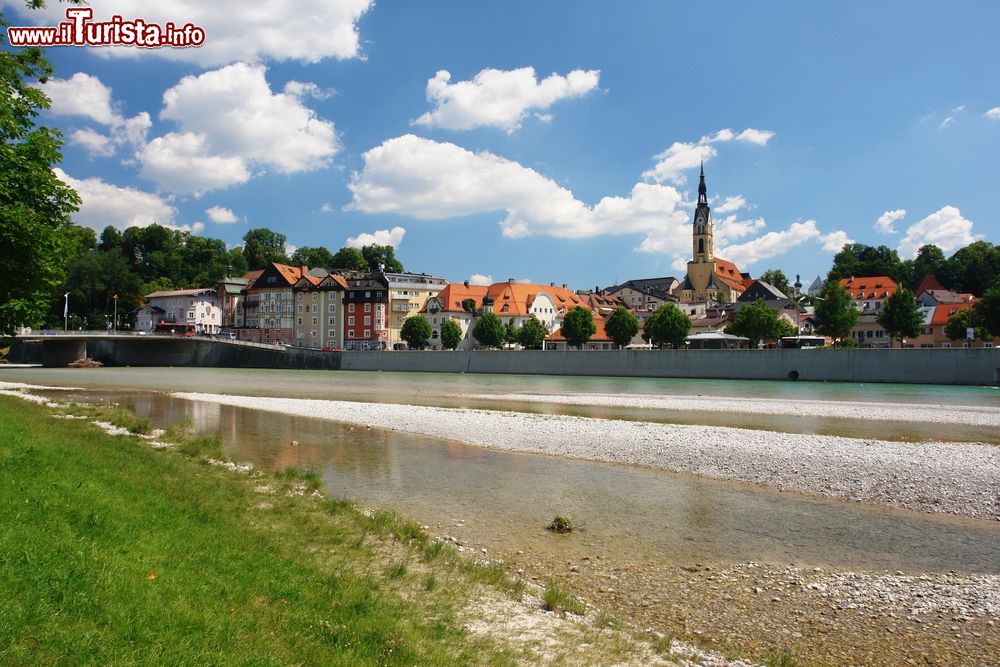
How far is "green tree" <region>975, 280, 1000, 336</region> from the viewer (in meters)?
73.1

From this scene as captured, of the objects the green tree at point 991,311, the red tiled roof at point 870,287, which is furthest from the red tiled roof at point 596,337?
the red tiled roof at point 870,287

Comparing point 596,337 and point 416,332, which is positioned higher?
point 416,332

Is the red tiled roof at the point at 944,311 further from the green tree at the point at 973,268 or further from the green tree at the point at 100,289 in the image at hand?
the green tree at the point at 100,289

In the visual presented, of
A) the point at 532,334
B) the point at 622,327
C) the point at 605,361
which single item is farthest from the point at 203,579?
the point at 532,334

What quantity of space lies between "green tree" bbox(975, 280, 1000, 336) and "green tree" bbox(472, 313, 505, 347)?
208ft

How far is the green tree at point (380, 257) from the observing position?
167 meters

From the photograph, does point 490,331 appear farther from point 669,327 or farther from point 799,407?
point 799,407

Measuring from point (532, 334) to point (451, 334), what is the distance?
1387 cm

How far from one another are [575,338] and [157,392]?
217ft

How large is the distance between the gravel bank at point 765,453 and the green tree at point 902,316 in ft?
233

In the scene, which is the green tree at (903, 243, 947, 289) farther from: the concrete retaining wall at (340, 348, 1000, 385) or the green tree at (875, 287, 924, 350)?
the concrete retaining wall at (340, 348, 1000, 385)

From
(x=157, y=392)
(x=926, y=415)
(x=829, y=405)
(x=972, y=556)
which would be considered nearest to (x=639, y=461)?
(x=972, y=556)

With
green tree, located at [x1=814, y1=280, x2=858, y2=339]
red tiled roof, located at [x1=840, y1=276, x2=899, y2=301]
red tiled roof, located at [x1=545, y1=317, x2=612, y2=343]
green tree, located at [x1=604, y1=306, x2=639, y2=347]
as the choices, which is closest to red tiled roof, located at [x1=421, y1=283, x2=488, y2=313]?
red tiled roof, located at [x1=545, y1=317, x2=612, y2=343]

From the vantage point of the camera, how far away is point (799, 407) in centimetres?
3609
